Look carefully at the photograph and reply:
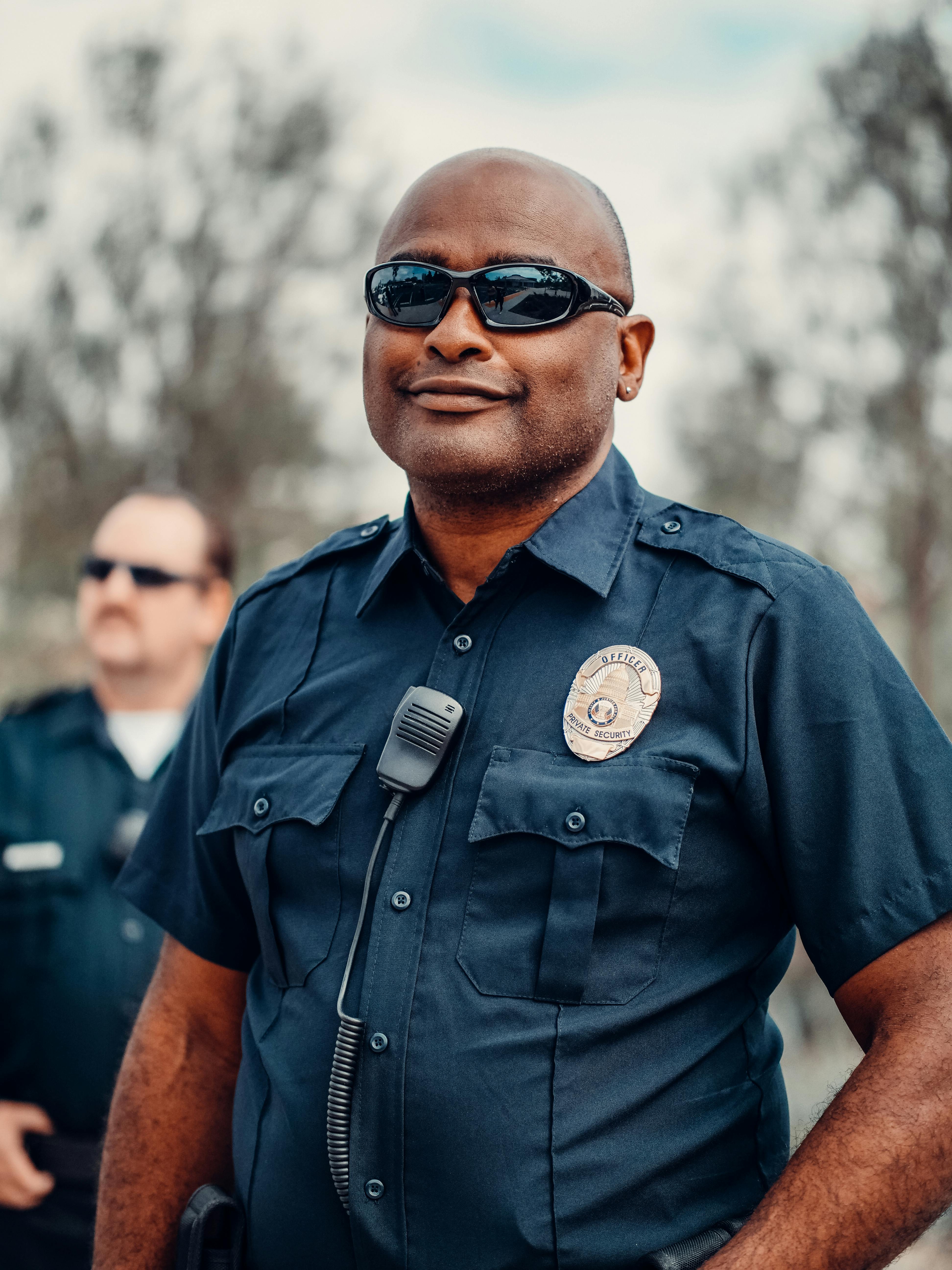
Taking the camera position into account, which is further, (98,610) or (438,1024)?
(98,610)

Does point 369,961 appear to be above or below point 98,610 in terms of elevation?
below

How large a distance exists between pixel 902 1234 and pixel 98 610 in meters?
3.02

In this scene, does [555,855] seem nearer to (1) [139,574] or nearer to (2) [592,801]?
(2) [592,801]

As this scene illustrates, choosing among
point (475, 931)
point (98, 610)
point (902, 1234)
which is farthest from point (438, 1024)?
point (98, 610)

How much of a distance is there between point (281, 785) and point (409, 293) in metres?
0.80

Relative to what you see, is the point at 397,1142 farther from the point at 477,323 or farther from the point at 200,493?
the point at 200,493

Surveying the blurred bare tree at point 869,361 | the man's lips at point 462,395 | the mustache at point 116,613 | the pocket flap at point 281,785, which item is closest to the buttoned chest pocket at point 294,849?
the pocket flap at point 281,785

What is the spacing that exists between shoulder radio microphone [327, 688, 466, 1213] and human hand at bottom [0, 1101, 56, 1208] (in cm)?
188

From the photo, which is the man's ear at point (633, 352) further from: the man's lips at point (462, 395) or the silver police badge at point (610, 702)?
the silver police badge at point (610, 702)

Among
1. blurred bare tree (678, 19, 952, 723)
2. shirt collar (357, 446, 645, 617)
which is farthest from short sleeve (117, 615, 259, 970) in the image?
blurred bare tree (678, 19, 952, 723)

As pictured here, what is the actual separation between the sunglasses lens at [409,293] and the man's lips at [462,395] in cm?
10

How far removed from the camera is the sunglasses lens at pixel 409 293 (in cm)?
183

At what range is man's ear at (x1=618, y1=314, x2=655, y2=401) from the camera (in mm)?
2010

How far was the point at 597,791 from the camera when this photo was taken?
1592 millimetres
